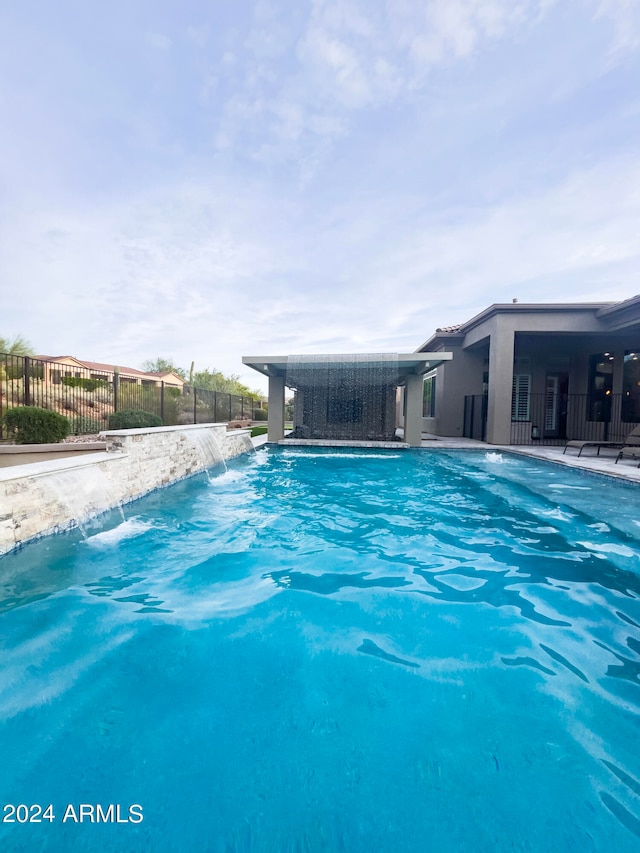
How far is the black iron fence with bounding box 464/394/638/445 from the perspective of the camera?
43.5ft

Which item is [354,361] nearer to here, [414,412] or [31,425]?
[414,412]

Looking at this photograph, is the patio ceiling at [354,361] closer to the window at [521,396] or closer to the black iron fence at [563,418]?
the black iron fence at [563,418]

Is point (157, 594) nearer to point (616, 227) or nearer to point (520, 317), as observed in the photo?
point (520, 317)

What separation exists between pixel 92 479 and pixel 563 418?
16737 millimetres

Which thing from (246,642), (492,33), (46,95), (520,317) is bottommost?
(246,642)

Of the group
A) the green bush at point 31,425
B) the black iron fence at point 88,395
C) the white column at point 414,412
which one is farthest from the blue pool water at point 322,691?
the white column at point 414,412

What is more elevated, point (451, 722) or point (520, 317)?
point (520, 317)

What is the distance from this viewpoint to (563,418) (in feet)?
48.6

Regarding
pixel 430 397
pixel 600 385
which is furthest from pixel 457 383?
pixel 600 385

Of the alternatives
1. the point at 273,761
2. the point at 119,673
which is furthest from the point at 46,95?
the point at 273,761

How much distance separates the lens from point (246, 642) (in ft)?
8.59

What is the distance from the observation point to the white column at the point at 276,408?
13719 mm

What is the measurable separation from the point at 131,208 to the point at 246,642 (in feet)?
51.9

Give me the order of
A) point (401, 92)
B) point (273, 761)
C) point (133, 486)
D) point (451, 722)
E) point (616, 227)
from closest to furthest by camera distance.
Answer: point (273, 761) < point (451, 722) < point (133, 486) < point (401, 92) < point (616, 227)
